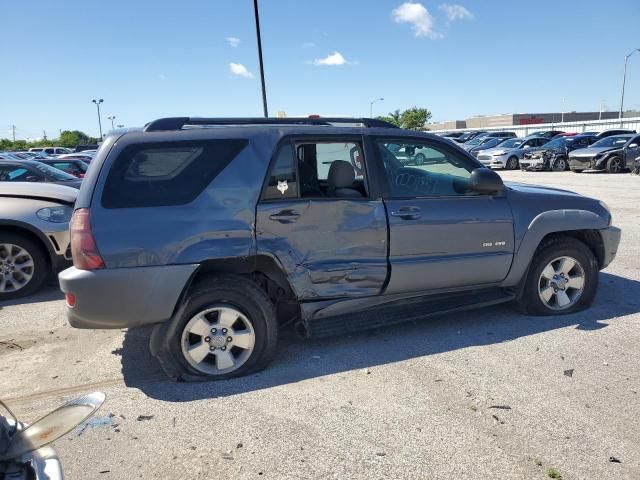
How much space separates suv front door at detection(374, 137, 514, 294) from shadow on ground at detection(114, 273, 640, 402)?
460 millimetres

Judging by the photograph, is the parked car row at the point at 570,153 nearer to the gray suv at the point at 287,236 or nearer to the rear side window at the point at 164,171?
the gray suv at the point at 287,236

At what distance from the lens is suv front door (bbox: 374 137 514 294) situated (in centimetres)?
402

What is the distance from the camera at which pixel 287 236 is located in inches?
145

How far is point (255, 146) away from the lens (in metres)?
3.67

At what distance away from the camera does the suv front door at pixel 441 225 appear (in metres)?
4.02

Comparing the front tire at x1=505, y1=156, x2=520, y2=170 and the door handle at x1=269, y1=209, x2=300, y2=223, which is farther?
Answer: the front tire at x1=505, y1=156, x2=520, y2=170

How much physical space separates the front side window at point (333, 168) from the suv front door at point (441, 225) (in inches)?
8.2

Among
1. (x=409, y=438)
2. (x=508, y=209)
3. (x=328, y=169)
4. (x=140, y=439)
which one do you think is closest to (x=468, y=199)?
(x=508, y=209)

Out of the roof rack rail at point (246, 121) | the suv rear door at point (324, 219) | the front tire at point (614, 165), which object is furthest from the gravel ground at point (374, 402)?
the front tire at point (614, 165)

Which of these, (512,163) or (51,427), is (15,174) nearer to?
(51,427)

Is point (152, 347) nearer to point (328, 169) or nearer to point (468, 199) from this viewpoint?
point (328, 169)

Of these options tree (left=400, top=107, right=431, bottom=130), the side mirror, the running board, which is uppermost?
tree (left=400, top=107, right=431, bottom=130)

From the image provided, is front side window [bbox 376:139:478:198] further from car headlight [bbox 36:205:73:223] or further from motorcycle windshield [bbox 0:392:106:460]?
car headlight [bbox 36:205:73:223]

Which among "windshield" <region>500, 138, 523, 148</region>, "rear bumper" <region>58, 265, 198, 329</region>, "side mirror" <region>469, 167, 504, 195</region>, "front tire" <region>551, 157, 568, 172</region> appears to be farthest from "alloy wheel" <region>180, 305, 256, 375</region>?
"windshield" <region>500, 138, 523, 148</region>
